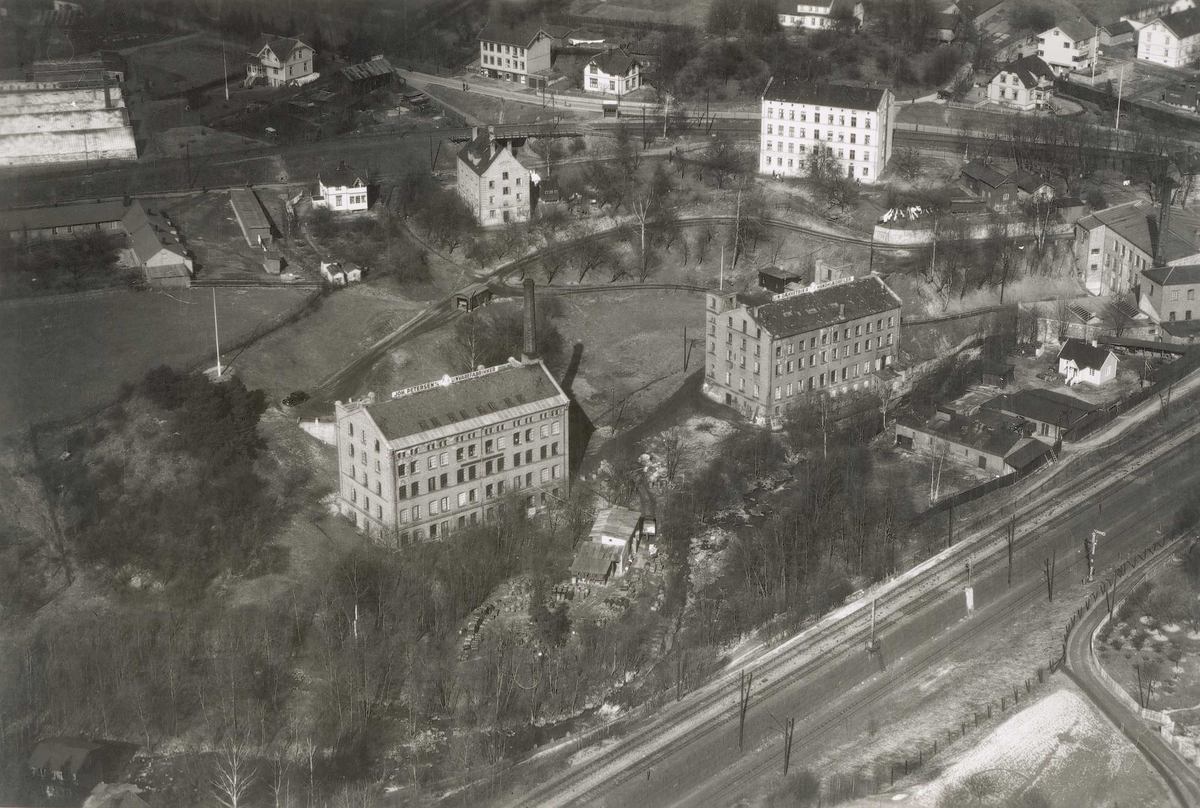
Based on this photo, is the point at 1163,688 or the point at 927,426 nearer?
the point at 1163,688

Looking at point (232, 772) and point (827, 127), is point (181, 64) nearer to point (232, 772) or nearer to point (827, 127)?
point (827, 127)

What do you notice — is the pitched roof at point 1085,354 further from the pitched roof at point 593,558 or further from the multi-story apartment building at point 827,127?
the pitched roof at point 593,558

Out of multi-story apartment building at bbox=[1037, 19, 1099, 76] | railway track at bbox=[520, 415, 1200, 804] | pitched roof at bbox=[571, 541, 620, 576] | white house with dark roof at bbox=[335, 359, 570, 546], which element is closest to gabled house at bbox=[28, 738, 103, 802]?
railway track at bbox=[520, 415, 1200, 804]

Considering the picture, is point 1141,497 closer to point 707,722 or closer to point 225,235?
point 707,722

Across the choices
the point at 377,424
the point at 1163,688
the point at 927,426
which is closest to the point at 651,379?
the point at 927,426

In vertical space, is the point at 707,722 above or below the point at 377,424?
below

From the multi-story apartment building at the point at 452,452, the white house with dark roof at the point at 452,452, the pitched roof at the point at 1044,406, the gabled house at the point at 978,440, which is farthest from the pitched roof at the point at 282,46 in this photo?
the pitched roof at the point at 1044,406

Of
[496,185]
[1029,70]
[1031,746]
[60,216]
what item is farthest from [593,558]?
[1029,70]
